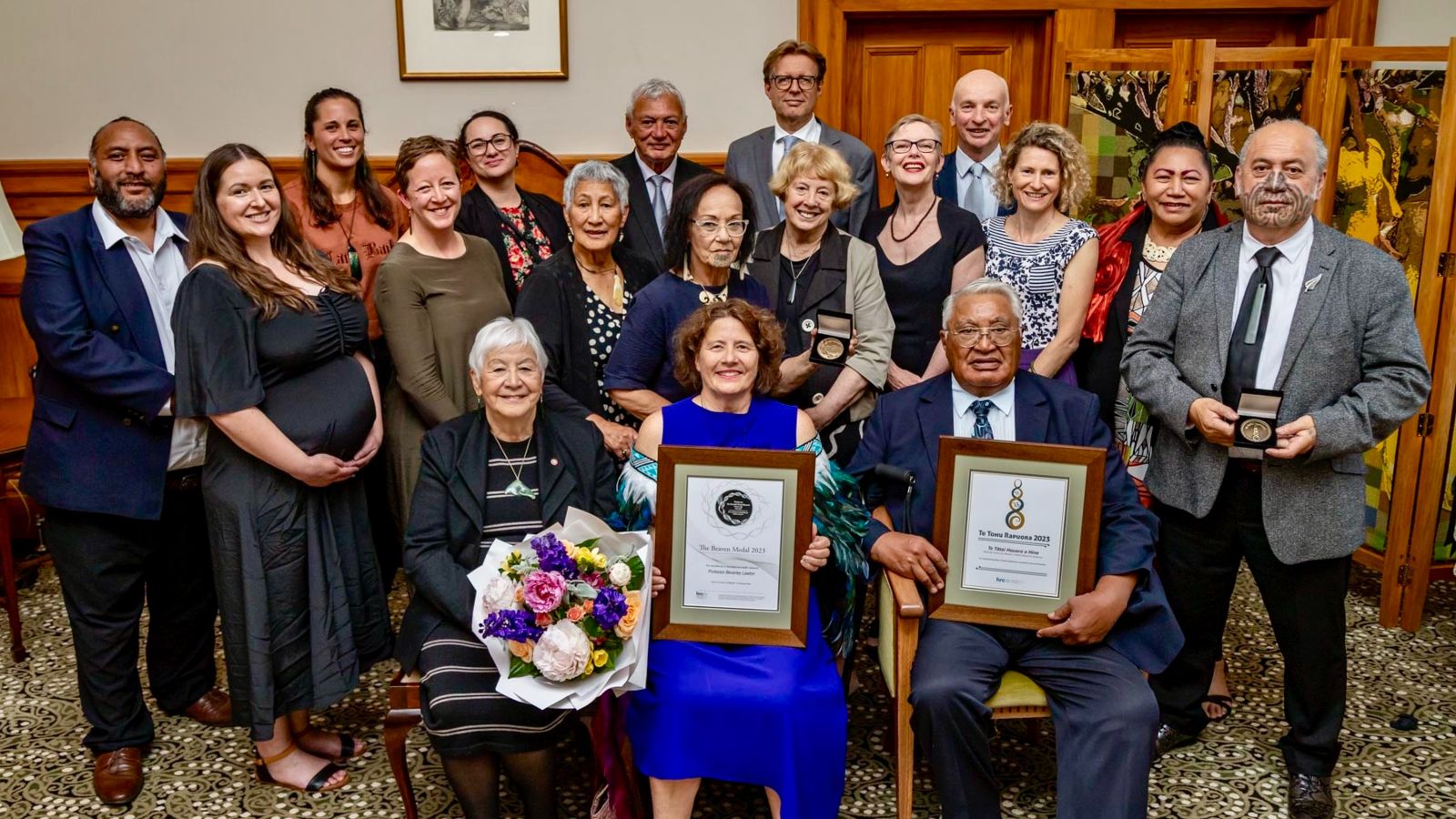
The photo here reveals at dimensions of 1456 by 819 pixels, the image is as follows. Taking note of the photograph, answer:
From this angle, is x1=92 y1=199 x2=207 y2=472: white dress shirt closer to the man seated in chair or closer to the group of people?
the group of people

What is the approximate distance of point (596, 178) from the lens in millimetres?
3326

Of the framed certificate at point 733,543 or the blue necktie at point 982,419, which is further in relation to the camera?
the blue necktie at point 982,419

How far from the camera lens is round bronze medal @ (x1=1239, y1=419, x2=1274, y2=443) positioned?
264 centimetres

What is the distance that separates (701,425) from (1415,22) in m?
5.37

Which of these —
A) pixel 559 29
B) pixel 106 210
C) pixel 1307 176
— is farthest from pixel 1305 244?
pixel 559 29

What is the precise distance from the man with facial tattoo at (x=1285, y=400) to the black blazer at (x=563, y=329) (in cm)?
158

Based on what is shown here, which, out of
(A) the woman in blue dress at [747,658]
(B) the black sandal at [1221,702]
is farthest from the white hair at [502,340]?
(B) the black sandal at [1221,702]

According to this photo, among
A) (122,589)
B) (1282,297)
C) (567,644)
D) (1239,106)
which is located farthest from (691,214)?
(1239,106)

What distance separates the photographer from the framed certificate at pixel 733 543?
2659mm

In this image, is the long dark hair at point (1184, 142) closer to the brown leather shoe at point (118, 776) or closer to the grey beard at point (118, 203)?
the grey beard at point (118, 203)

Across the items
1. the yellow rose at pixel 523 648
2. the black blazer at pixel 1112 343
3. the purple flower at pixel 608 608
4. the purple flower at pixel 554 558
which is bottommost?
the yellow rose at pixel 523 648

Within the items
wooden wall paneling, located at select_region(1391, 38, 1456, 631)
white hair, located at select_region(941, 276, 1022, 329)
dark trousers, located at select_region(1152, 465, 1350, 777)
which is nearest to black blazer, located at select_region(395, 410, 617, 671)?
white hair, located at select_region(941, 276, 1022, 329)

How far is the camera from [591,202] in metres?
3.33

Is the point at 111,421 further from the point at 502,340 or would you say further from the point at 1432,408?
the point at 1432,408
